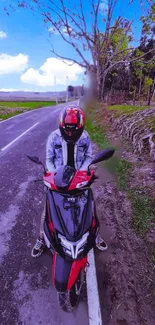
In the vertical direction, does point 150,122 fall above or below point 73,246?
above

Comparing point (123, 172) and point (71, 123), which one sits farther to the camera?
point (123, 172)

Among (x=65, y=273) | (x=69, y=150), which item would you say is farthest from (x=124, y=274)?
(x=69, y=150)

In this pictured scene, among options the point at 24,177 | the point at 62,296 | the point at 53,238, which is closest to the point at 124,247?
the point at 62,296

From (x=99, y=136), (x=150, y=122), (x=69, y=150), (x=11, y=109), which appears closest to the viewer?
(x=69, y=150)

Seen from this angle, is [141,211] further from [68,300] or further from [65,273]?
[65,273]

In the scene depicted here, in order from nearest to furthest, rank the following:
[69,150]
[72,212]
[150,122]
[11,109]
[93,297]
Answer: [72,212] < [93,297] < [69,150] < [150,122] < [11,109]

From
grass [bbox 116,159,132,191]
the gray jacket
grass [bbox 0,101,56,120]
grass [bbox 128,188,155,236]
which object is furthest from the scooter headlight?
grass [bbox 0,101,56,120]

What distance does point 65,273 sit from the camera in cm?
188

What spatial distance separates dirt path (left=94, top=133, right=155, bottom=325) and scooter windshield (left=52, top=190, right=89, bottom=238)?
1038 millimetres

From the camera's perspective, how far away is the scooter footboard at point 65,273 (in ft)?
6.16

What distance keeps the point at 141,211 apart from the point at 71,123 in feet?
7.83

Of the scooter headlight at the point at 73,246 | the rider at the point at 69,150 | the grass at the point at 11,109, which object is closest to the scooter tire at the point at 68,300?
the scooter headlight at the point at 73,246

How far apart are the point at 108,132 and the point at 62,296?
26.1 ft

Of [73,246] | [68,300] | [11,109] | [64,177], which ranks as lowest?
[68,300]
